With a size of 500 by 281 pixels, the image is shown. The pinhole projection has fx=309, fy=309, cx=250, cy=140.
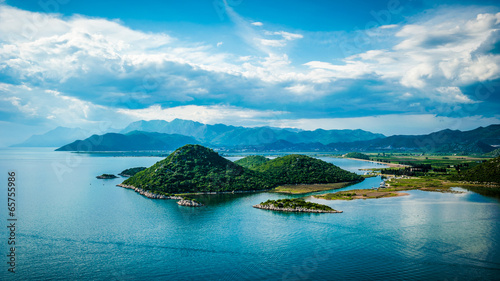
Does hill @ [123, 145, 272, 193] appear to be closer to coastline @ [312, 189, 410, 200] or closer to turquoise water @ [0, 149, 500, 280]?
turquoise water @ [0, 149, 500, 280]

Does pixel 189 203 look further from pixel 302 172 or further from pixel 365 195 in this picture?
pixel 302 172

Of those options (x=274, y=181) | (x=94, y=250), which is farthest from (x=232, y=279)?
(x=274, y=181)

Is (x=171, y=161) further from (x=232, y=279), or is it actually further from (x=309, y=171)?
(x=232, y=279)

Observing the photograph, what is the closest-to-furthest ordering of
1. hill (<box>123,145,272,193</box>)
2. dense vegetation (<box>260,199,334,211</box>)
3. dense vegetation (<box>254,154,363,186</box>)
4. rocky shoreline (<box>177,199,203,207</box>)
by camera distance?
dense vegetation (<box>260,199,334,211</box>), rocky shoreline (<box>177,199,203,207</box>), hill (<box>123,145,272,193</box>), dense vegetation (<box>254,154,363,186</box>)

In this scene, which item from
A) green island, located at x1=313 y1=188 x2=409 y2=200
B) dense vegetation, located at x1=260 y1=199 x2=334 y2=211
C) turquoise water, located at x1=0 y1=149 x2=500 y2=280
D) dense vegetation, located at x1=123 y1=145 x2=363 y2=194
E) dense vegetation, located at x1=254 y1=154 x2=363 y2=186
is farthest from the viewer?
dense vegetation, located at x1=254 y1=154 x2=363 y2=186

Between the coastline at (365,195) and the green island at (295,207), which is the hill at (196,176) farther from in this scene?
the green island at (295,207)

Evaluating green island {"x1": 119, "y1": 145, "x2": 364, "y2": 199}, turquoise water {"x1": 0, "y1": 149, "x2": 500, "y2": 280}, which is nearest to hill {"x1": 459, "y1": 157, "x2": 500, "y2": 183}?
turquoise water {"x1": 0, "y1": 149, "x2": 500, "y2": 280}
